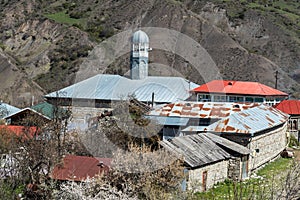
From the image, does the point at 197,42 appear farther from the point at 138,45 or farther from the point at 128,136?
the point at 128,136

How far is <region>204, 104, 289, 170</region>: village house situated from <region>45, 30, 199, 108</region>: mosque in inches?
448

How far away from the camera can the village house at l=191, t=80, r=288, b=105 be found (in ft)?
139

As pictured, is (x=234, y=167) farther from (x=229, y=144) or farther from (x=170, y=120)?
(x=170, y=120)

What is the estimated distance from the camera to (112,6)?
8350cm

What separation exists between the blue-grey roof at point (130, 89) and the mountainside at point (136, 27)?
13.8 m

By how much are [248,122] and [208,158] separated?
5.58m

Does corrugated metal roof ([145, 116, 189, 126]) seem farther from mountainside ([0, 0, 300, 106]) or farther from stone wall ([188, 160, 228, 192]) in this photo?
mountainside ([0, 0, 300, 106])

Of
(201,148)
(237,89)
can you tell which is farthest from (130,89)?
(201,148)

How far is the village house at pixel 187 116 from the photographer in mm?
25781

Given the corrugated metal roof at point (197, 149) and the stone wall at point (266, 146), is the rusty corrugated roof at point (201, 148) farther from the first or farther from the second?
the stone wall at point (266, 146)

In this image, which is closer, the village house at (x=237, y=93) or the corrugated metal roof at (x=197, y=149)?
the corrugated metal roof at (x=197, y=149)

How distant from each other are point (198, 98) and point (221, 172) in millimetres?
21761

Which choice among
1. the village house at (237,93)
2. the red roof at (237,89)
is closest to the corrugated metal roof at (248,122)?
the village house at (237,93)

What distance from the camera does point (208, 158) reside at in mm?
20266
